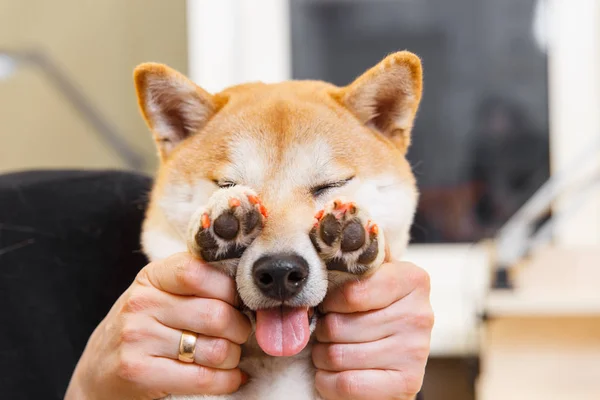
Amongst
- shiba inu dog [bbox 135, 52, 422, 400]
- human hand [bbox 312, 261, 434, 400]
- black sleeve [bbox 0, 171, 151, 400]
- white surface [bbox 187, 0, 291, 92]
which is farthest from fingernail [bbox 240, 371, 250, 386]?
white surface [bbox 187, 0, 291, 92]

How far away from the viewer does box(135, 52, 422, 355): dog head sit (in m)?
0.80

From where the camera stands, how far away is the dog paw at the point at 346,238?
644 mm

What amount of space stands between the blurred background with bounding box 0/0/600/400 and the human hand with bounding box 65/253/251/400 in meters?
0.81

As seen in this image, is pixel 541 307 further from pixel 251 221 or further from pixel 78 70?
pixel 78 70

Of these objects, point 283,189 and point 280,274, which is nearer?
point 280,274

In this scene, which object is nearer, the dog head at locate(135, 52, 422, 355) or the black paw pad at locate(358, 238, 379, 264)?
the black paw pad at locate(358, 238, 379, 264)

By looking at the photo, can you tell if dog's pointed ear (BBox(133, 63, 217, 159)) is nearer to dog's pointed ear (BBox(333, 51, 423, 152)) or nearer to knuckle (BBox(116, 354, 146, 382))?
dog's pointed ear (BBox(333, 51, 423, 152))

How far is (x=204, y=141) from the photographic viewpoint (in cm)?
89

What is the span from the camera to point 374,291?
696 mm

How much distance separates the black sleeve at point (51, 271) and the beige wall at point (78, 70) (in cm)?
43

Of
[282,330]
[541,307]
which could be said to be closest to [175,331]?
[282,330]

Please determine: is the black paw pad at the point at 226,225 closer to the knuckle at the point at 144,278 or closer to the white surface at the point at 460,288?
the knuckle at the point at 144,278

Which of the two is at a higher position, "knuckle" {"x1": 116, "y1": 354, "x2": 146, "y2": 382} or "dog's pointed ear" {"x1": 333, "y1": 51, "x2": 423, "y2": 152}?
"dog's pointed ear" {"x1": 333, "y1": 51, "x2": 423, "y2": 152}

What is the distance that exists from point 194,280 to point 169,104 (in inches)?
12.9
